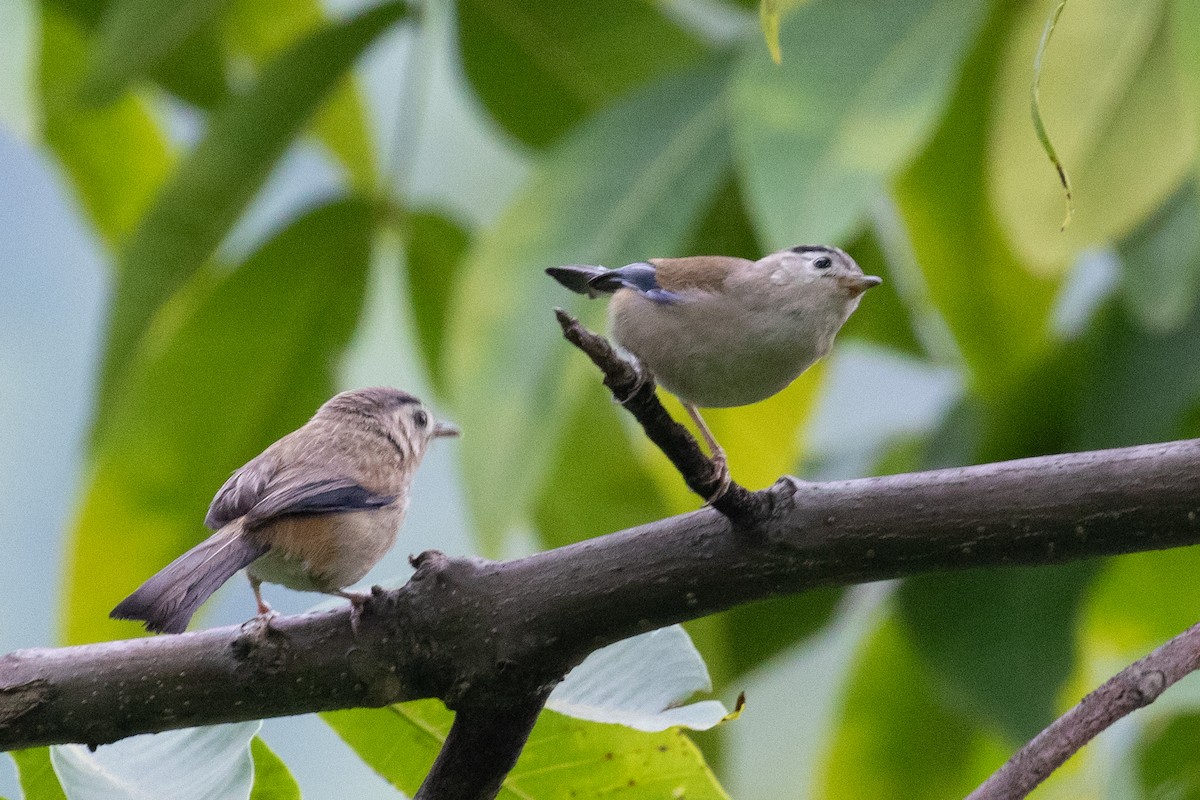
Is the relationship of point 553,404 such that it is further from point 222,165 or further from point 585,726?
point 222,165

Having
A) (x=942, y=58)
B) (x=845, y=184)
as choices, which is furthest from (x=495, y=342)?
(x=942, y=58)

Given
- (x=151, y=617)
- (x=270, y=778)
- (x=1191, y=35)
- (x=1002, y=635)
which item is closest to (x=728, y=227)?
(x=1002, y=635)

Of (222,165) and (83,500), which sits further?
(222,165)

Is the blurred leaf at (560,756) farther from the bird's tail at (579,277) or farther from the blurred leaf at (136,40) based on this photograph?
the blurred leaf at (136,40)

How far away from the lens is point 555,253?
4.05ft

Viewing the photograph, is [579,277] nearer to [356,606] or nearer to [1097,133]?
[356,606]

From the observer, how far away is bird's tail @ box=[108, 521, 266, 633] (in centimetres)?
55

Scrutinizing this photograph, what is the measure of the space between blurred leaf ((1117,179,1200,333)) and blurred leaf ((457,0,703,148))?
58cm

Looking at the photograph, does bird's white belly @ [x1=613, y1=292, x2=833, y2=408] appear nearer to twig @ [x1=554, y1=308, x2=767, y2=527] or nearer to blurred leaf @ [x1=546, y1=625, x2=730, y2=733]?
twig @ [x1=554, y1=308, x2=767, y2=527]

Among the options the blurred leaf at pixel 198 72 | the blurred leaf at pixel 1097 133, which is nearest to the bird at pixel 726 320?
the blurred leaf at pixel 1097 133

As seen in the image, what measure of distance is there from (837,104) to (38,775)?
2.68 ft

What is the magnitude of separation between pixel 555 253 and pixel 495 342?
0.38 feet

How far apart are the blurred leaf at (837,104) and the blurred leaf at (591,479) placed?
0.36 metres

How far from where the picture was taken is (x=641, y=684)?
745mm
